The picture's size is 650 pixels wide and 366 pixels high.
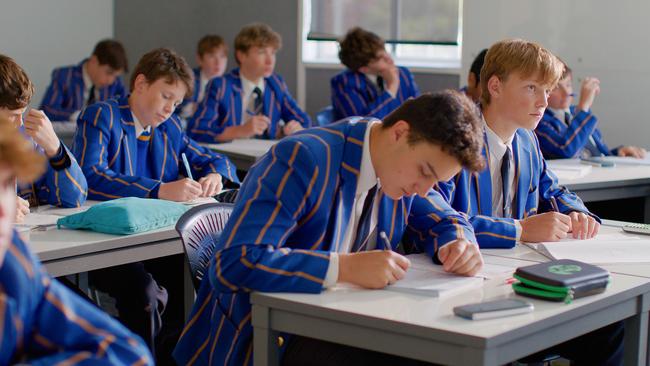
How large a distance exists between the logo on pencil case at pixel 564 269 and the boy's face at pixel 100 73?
17.5 ft

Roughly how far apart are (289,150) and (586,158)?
9.22 feet

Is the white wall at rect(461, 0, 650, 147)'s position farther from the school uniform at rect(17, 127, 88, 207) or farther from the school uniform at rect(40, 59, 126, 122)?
the school uniform at rect(17, 127, 88, 207)

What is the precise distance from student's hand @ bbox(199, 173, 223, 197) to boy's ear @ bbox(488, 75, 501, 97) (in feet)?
3.63

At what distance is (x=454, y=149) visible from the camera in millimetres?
1923

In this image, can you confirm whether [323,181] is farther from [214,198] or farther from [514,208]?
[214,198]

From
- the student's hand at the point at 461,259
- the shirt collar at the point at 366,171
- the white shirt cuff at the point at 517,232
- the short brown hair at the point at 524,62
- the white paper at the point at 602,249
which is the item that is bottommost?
the white paper at the point at 602,249

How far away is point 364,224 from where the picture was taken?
2.16 metres

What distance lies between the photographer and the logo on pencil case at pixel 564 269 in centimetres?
200

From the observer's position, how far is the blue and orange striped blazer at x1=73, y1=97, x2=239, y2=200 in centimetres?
332

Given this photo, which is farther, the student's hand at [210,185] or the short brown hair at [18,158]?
the student's hand at [210,185]

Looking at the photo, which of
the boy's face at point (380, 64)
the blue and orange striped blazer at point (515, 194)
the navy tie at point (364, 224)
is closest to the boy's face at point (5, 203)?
the navy tie at point (364, 224)

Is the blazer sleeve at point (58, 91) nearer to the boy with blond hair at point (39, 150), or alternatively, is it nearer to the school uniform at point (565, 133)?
the school uniform at point (565, 133)

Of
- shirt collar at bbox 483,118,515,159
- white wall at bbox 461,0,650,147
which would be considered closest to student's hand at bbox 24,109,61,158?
shirt collar at bbox 483,118,515,159

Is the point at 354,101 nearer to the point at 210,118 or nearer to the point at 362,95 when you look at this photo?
the point at 362,95
